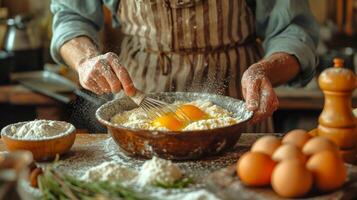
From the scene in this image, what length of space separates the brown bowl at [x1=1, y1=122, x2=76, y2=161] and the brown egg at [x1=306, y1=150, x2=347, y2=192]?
548mm

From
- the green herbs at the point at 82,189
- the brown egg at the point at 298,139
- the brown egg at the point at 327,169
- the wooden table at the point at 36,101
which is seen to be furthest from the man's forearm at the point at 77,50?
the wooden table at the point at 36,101

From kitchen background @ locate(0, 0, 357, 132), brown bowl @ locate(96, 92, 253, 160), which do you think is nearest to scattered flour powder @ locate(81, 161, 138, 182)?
brown bowl @ locate(96, 92, 253, 160)

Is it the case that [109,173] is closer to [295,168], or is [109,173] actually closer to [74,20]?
[295,168]

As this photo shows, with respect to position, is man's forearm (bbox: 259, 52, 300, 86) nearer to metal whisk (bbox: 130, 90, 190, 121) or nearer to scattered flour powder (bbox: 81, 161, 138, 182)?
metal whisk (bbox: 130, 90, 190, 121)

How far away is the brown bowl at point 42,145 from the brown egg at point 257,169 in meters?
0.44

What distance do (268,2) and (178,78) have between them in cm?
33

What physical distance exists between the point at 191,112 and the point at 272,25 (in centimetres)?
53

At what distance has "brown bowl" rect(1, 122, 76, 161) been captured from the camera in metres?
1.49

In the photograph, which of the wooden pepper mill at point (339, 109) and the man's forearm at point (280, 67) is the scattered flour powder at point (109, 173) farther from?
the man's forearm at point (280, 67)

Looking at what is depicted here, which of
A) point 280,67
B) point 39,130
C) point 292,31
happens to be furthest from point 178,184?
point 292,31

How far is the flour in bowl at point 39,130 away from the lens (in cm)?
152

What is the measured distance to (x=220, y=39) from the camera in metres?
2.00

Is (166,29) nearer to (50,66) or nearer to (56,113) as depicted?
(56,113)

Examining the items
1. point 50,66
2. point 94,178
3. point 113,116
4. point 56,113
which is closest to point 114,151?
point 113,116
